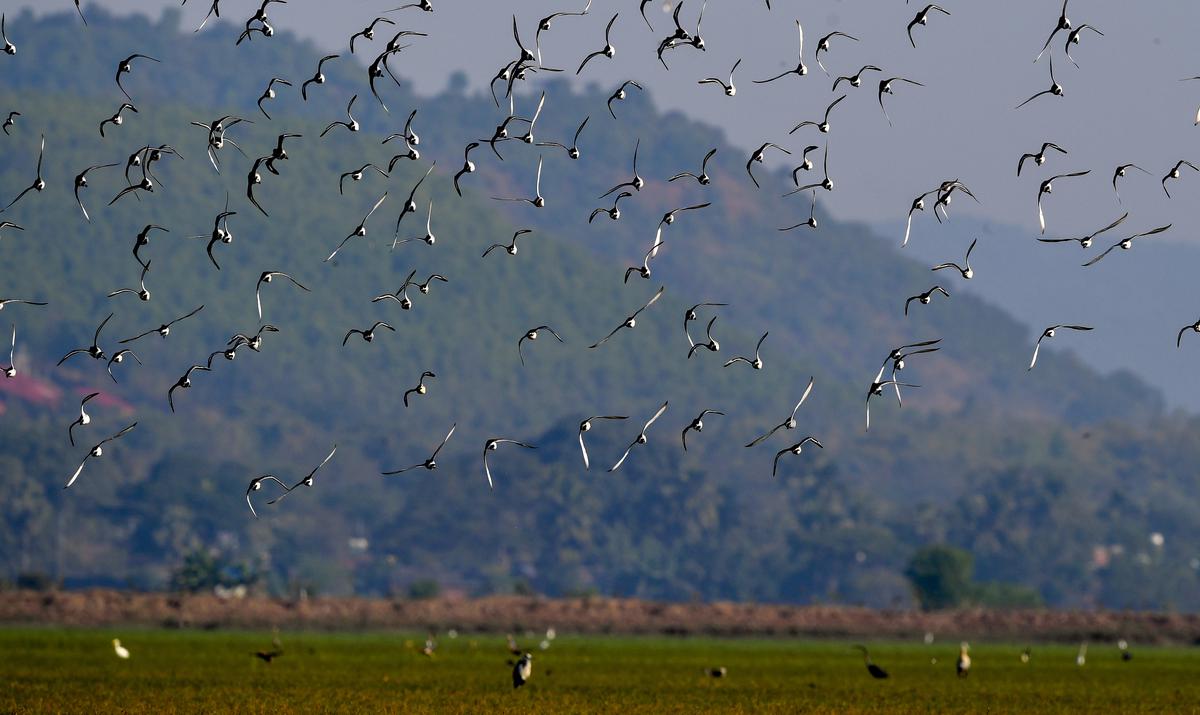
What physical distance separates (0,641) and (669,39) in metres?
60.5

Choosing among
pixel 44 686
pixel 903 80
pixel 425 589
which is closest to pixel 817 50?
pixel 903 80

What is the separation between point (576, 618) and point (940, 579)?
159 feet

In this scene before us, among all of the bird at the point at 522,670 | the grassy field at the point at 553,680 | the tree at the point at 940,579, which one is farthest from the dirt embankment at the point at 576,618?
the bird at the point at 522,670

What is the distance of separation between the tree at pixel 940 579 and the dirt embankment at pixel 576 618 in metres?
30.3

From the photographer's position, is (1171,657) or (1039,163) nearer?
(1039,163)

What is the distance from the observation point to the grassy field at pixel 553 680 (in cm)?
4925

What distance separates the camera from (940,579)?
161 meters

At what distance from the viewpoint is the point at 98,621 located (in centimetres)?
11088

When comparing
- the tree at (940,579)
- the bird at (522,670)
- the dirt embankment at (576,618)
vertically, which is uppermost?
the tree at (940,579)

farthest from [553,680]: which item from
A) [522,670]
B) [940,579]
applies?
[940,579]

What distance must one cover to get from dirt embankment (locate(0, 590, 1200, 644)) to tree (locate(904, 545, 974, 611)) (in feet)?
99.3

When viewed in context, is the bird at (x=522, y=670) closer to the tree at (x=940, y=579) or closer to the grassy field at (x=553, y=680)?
the grassy field at (x=553, y=680)

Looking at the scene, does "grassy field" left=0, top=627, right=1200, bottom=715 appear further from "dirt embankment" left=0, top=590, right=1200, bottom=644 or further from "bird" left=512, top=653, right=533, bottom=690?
"dirt embankment" left=0, top=590, right=1200, bottom=644

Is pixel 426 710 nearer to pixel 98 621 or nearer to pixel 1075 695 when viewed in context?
pixel 1075 695
